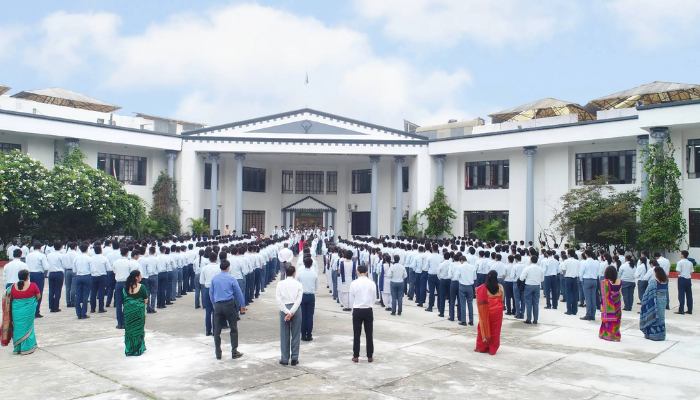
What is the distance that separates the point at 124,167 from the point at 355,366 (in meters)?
26.6

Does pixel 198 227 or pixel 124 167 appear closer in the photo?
pixel 198 227

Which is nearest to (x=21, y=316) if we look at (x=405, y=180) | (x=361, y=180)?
(x=405, y=180)

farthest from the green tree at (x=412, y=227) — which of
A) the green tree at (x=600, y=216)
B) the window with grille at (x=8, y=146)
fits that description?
the window with grille at (x=8, y=146)

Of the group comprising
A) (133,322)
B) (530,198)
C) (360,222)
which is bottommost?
(133,322)

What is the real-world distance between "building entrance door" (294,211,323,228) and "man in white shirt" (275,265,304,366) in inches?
1137

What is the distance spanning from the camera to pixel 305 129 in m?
32.4

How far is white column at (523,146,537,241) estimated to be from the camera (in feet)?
92.3

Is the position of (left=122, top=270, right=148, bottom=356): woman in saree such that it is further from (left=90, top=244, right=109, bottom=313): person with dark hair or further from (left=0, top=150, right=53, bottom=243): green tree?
(left=0, top=150, right=53, bottom=243): green tree

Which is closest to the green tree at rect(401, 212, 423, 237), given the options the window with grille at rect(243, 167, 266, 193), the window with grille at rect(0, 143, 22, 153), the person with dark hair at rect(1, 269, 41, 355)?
the window with grille at rect(243, 167, 266, 193)

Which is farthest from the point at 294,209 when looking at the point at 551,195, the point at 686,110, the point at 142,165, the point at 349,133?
the point at 686,110

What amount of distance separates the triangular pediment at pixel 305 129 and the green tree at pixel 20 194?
35.1ft

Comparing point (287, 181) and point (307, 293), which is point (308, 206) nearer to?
point (287, 181)

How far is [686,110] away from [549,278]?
12.0 m

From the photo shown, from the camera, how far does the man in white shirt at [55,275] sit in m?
12.8
